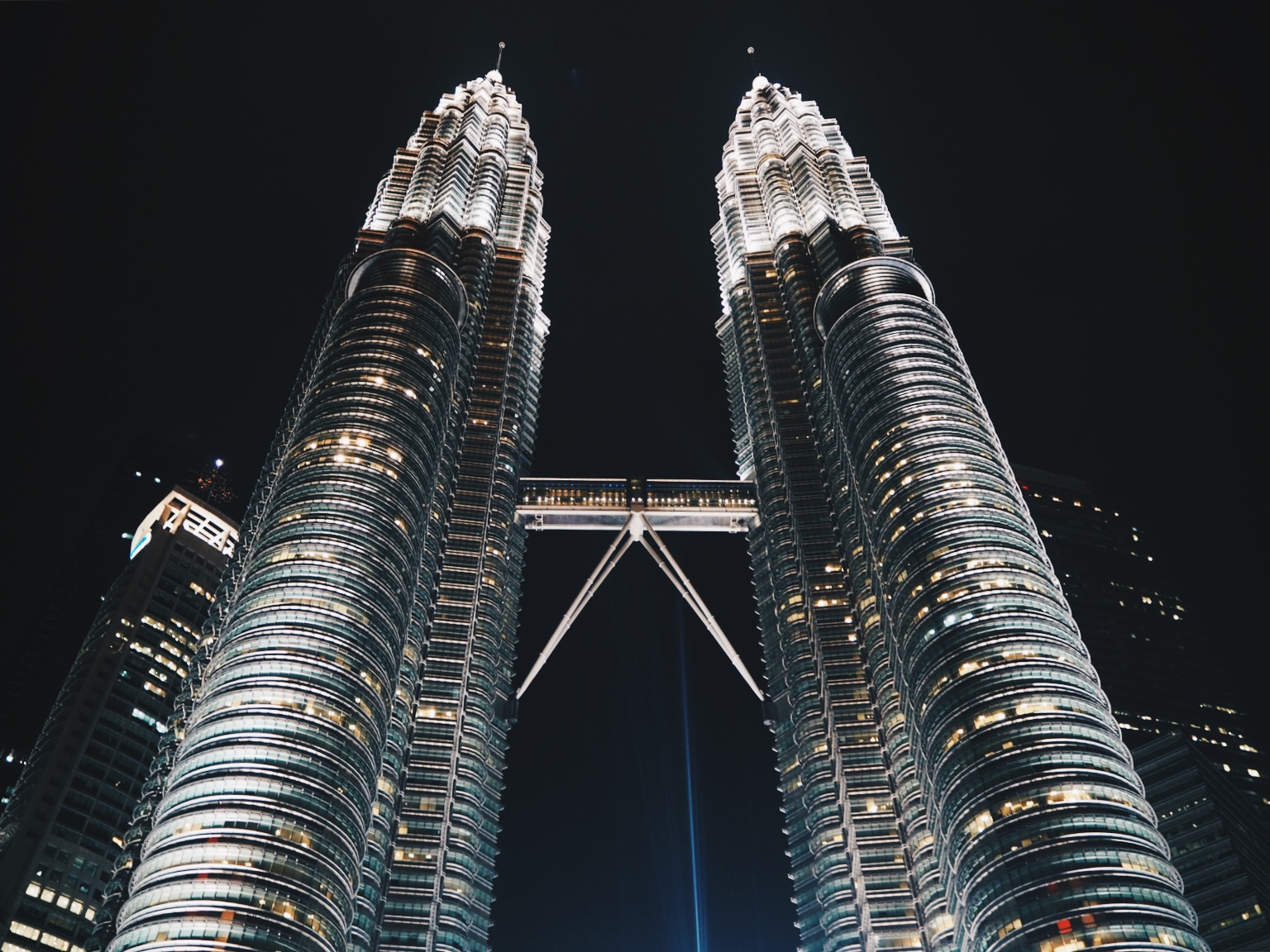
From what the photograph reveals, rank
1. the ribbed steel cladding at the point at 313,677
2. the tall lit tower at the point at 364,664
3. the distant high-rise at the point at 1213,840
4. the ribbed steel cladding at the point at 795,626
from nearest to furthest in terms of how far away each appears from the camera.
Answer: the ribbed steel cladding at the point at 313,677, the tall lit tower at the point at 364,664, the ribbed steel cladding at the point at 795,626, the distant high-rise at the point at 1213,840

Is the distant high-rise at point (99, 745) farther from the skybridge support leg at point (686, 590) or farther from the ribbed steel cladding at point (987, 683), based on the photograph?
the ribbed steel cladding at point (987, 683)

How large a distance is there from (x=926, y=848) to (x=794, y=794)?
2089cm

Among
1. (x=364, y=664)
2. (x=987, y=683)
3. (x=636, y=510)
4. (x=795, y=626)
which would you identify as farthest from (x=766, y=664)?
(x=364, y=664)

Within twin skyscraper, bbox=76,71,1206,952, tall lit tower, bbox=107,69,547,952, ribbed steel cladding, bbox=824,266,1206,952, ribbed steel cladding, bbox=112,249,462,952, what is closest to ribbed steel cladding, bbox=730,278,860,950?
twin skyscraper, bbox=76,71,1206,952

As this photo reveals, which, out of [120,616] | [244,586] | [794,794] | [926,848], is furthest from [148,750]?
[926,848]

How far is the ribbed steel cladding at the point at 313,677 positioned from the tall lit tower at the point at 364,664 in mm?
218

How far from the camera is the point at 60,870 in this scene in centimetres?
14488

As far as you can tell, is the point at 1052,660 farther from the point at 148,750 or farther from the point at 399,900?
the point at 148,750

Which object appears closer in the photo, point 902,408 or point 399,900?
point 399,900

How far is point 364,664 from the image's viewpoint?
123000 mm

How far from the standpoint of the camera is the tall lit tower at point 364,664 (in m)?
103

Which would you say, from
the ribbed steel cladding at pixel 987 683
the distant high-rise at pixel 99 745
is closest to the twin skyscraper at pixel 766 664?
the ribbed steel cladding at pixel 987 683

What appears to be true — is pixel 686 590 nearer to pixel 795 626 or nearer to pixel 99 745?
pixel 795 626

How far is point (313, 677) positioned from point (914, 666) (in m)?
59.8
